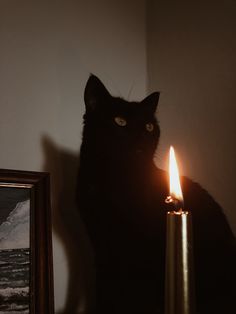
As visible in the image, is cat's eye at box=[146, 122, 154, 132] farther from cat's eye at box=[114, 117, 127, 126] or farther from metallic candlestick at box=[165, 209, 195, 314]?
metallic candlestick at box=[165, 209, 195, 314]

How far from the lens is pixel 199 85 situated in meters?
1.08

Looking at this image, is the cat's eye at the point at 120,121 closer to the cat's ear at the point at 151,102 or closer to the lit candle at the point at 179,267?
the cat's ear at the point at 151,102

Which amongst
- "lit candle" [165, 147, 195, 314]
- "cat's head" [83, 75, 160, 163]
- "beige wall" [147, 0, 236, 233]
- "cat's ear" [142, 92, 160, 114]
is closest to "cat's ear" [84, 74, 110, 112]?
"cat's head" [83, 75, 160, 163]

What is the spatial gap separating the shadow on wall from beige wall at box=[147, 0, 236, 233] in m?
0.37

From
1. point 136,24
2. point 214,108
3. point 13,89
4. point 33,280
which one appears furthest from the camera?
point 136,24

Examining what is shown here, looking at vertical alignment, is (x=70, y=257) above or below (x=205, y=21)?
below

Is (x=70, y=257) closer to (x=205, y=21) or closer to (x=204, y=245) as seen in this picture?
(x=204, y=245)

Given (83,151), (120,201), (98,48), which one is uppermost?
(98,48)

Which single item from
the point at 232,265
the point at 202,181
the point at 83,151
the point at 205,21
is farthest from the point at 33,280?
the point at 205,21

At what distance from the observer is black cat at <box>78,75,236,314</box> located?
739 mm

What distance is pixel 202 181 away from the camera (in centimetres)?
104

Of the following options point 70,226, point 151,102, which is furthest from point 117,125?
point 70,226

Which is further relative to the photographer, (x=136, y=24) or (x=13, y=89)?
(x=136, y=24)

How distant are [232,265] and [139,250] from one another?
0.22 m
